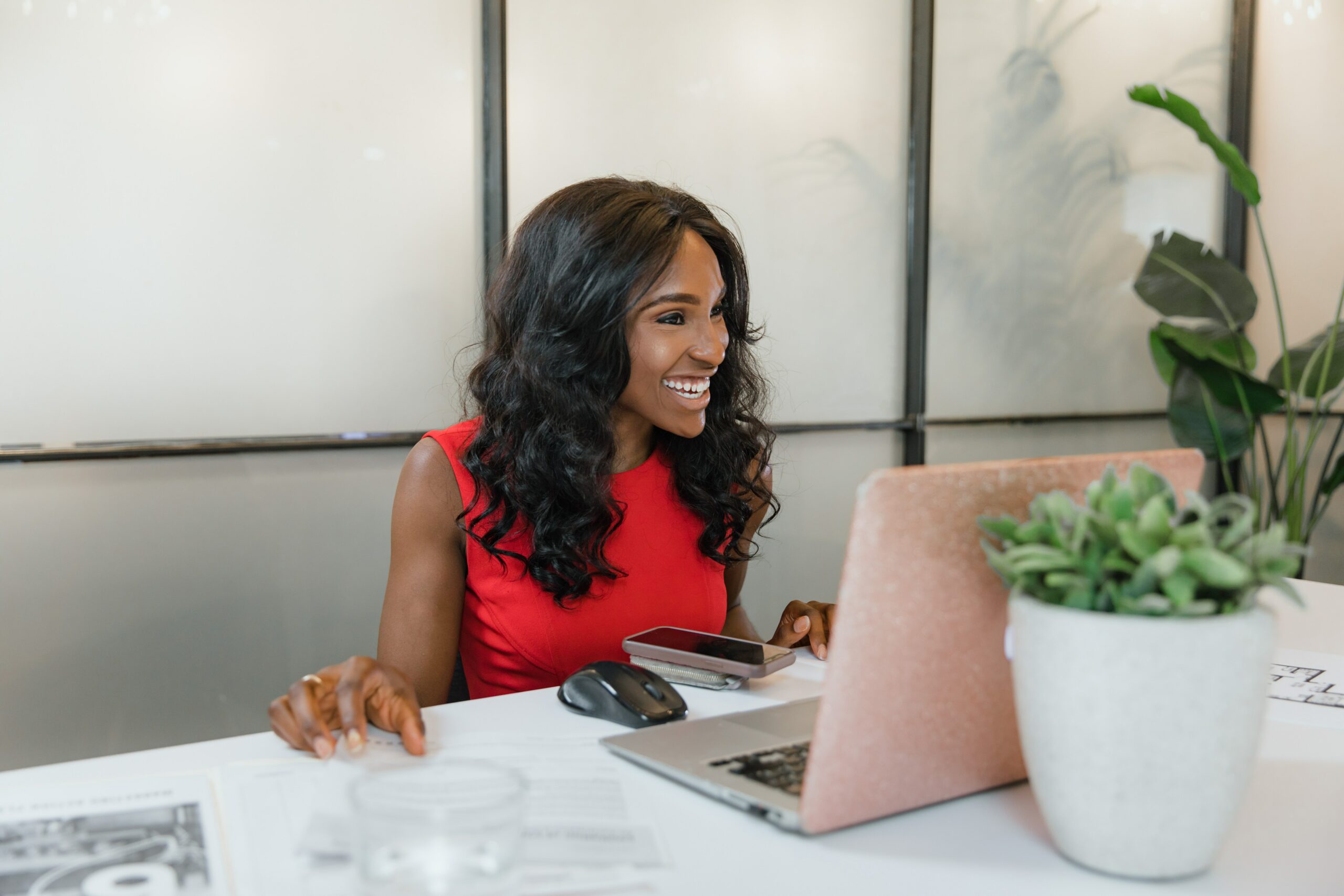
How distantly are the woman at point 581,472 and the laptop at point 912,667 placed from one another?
1.76ft

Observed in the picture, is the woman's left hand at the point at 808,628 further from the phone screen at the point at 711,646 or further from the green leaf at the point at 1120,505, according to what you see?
the green leaf at the point at 1120,505

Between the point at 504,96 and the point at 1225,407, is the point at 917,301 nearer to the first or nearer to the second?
the point at 1225,407

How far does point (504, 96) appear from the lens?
245cm

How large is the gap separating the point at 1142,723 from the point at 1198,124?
2.67m

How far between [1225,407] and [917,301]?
1.00m

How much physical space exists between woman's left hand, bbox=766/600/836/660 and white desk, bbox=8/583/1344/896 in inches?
17.5

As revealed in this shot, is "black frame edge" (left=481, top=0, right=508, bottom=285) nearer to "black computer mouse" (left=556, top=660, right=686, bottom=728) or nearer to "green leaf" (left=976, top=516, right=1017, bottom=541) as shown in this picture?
"black computer mouse" (left=556, top=660, right=686, bottom=728)

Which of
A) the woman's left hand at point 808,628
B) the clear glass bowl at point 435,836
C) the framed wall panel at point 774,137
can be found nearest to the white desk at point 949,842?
the clear glass bowl at point 435,836

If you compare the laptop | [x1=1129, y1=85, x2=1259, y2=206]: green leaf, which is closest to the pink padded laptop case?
the laptop

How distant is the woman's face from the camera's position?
1630 millimetres

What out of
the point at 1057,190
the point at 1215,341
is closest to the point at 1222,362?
the point at 1215,341

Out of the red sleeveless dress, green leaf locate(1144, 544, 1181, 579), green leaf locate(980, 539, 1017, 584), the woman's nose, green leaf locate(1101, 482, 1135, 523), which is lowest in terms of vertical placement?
the red sleeveless dress

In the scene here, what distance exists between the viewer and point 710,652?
120 cm

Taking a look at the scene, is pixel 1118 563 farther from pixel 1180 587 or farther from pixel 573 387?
pixel 573 387
